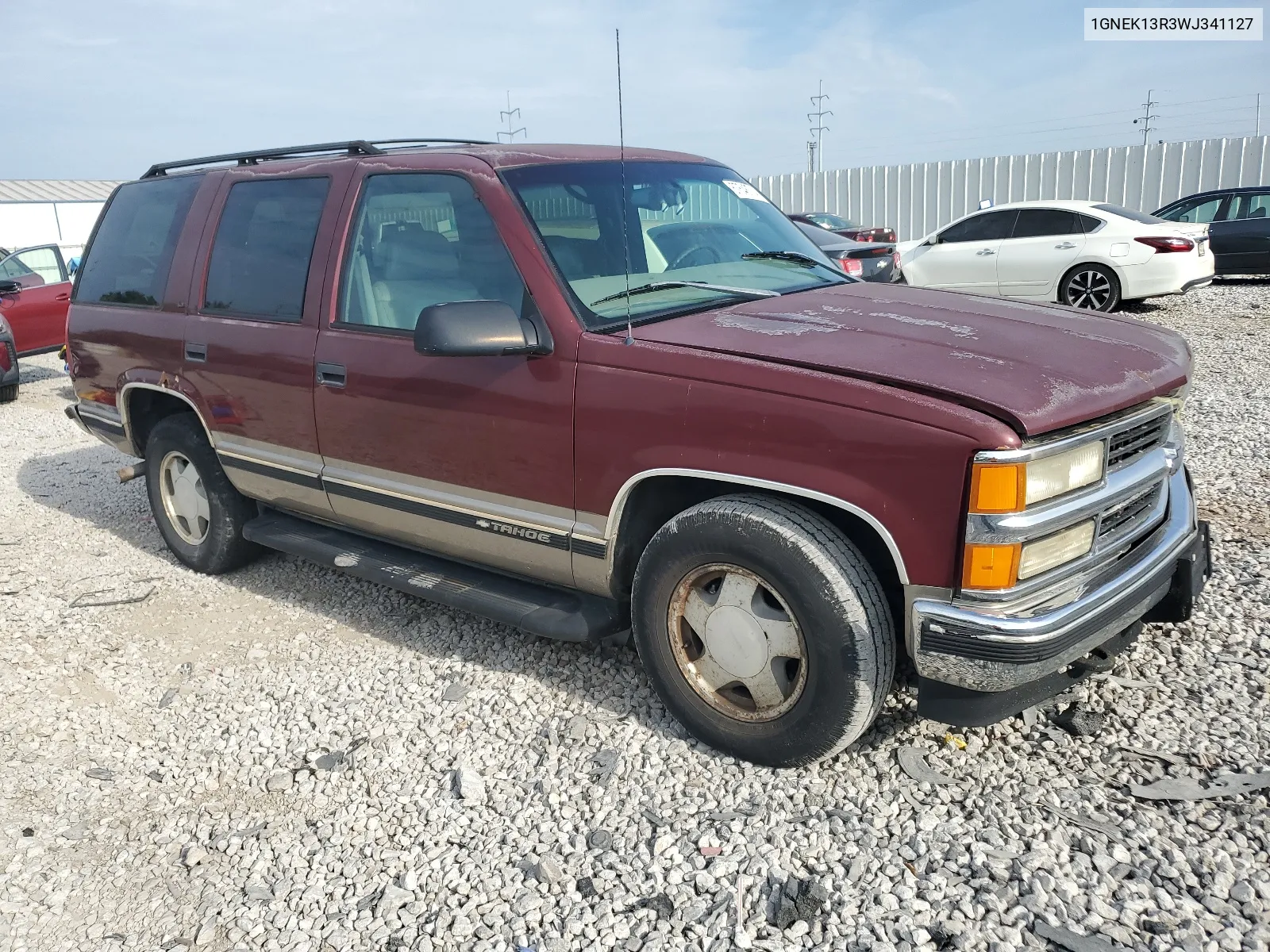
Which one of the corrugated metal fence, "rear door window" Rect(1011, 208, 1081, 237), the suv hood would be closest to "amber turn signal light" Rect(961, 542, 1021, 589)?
the suv hood

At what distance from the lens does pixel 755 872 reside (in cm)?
254

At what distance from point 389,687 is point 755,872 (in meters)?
1.76

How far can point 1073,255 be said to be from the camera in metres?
11.7

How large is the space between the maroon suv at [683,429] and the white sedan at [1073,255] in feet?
26.3

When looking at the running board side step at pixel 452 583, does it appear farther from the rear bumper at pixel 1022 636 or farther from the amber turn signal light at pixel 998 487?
the amber turn signal light at pixel 998 487

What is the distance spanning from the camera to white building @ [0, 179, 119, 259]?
38.2 m

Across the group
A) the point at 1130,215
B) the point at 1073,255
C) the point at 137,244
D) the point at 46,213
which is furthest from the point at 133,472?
the point at 46,213

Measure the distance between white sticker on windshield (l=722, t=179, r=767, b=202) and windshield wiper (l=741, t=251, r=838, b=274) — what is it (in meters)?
0.42

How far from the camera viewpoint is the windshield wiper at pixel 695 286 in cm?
330

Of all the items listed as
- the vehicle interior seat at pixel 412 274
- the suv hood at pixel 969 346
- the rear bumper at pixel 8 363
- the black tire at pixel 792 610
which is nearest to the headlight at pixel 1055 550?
the suv hood at pixel 969 346

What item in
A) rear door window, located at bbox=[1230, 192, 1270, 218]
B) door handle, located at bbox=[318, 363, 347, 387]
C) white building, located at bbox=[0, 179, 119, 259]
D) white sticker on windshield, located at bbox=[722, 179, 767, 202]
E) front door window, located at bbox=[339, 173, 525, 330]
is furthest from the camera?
white building, located at bbox=[0, 179, 119, 259]

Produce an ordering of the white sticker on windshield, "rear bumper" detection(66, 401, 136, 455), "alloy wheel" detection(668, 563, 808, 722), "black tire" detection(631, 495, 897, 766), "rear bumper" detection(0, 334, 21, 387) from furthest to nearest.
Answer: "rear bumper" detection(0, 334, 21, 387) < "rear bumper" detection(66, 401, 136, 455) < the white sticker on windshield < "alloy wheel" detection(668, 563, 808, 722) < "black tire" detection(631, 495, 897, 766)

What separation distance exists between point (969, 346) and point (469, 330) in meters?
1.52

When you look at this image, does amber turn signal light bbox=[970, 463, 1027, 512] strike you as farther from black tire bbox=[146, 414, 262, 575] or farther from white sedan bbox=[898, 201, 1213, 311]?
white sedan bbox=[898, 201, 1213, 311]
